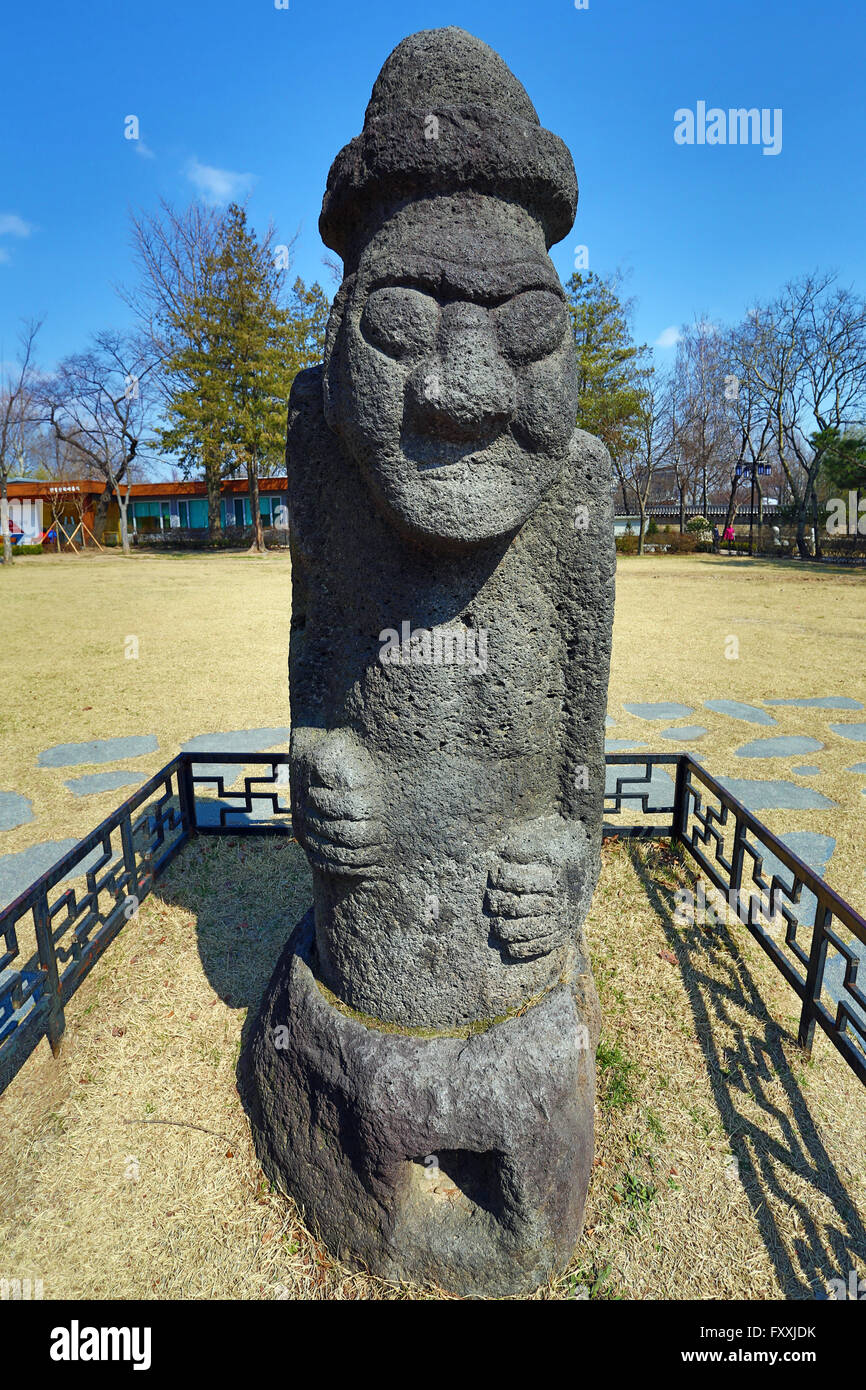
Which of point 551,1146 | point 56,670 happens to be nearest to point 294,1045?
point 551,1146

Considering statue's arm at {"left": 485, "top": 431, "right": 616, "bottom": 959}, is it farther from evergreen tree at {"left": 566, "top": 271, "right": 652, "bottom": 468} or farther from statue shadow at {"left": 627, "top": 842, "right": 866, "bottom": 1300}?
evergreen tree at {"left": 566, "top": 271, "right": 652, "bottom": 468}

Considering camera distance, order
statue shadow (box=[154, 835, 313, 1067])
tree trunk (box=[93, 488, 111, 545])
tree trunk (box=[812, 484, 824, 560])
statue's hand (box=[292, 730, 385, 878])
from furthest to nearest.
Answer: tree trunk (box=[93, 488, 111, 545]) < tree trunk (box=[812, 484, 824, 560]) < statue shadow (box=[154, 835, 313, 1067]) < statue's hand (box=[292, 730, 385, 878])

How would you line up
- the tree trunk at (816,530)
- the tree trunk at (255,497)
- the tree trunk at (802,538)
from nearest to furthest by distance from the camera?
the tree trunk at (255,497)
the tree trunk at (816,530)
the tree trunk at (802,538)

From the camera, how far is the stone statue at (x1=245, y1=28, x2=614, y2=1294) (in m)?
1.65

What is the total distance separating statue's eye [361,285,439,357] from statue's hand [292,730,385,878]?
95 cm

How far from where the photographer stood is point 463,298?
1646 millimetres

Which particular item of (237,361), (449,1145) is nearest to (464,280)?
(449,1145)

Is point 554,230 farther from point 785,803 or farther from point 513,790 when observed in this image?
point 785,803

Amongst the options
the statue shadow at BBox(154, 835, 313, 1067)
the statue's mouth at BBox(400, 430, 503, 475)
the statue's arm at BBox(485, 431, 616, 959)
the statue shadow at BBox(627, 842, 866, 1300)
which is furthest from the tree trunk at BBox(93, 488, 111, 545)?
the statue's mouth at BBox(400, 430, 503, 475)

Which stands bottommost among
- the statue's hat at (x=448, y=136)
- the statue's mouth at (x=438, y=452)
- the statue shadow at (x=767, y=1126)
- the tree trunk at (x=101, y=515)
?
the statue shadow at (x=767, y=1126)

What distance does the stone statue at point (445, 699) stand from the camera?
165 cm

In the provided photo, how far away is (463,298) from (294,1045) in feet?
6.54

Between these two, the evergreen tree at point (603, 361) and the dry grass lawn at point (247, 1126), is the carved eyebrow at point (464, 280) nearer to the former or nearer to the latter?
the dry grass lawn at point (247, 1126)

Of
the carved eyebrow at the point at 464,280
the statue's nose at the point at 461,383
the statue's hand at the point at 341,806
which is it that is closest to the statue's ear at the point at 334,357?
the carved eyebrow at the point at 464,280
